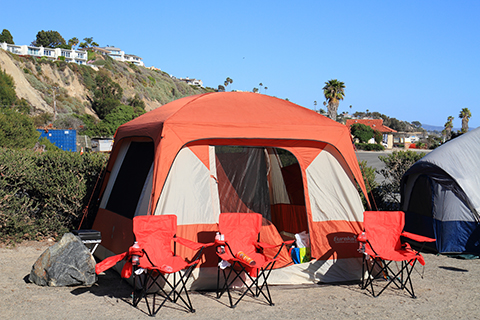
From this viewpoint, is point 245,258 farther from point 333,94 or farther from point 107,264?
point 333,94

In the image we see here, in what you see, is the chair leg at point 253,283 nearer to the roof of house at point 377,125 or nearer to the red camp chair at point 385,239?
the red camp chair at point 385,239

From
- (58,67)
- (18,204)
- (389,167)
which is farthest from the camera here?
(58,67)

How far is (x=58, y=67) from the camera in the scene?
52.3m

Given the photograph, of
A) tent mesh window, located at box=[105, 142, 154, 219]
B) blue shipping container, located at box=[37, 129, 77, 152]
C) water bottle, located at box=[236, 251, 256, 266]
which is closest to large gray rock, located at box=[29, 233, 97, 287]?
tent mesh window, located at box=[105, 142, 154, 219]

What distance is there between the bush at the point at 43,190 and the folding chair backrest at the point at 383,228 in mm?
4507

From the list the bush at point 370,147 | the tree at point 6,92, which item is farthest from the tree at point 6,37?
the bush at point 370,147

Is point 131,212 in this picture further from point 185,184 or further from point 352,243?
point 352,243

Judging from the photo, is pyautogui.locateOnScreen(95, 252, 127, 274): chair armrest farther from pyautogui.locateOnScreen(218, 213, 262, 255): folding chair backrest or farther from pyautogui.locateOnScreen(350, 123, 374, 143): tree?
pyautogui.locateOnScreen(350, 123, 374, 143): tree

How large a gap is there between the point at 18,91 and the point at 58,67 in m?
11.9

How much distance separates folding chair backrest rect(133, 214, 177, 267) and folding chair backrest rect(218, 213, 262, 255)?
1.92 feet

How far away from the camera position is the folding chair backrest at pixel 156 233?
4.43 m

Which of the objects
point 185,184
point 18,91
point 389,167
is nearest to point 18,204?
point 185,184

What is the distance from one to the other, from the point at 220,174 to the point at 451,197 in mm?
3633

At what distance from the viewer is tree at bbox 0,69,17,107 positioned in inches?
1437
